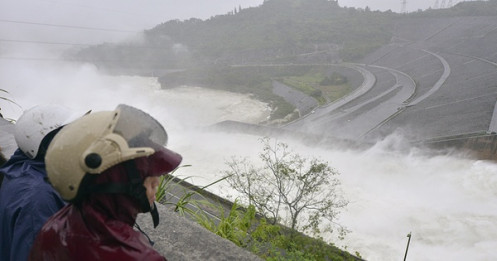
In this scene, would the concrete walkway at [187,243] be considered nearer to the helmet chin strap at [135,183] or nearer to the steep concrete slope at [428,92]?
the helmet chin strap at [135,183]

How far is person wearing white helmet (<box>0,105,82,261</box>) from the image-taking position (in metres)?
1.71

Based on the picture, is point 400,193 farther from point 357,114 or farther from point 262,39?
point 262,39

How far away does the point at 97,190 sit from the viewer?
1214mm

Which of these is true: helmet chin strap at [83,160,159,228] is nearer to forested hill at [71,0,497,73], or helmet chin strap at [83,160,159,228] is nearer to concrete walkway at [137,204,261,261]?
concrete walkway at [137,204,261,261]

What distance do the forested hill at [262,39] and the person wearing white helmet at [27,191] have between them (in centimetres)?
7237

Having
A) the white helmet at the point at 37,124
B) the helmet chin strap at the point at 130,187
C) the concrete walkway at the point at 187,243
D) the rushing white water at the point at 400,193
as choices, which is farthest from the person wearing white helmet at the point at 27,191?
the rushing white water at the point at 400,193

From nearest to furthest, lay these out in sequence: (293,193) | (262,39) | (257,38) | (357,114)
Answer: (293,193), (357,114), (262,39), (257,38)

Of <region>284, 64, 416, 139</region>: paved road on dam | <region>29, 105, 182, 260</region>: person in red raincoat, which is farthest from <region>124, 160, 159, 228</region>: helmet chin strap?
<region>284, 64, 416, 139</region>: paved road on dam

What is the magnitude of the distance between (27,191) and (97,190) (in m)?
0.95

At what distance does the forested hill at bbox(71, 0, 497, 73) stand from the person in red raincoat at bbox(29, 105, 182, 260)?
7290 cm

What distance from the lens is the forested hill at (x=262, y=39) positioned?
76950 mm

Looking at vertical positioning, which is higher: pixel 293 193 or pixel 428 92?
pixel 428 92

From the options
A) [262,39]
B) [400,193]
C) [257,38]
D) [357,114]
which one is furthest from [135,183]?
[257,38]

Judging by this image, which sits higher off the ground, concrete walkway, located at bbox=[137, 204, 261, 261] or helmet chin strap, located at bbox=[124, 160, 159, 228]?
helmet chin strap, located at bbox=[124, 160, 159, 228]
